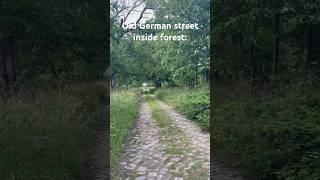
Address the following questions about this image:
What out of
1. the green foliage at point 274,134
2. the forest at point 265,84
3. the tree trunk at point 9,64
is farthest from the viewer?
the tree trunk at point 9,64

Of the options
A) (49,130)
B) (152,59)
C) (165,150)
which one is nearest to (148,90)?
(152,59)

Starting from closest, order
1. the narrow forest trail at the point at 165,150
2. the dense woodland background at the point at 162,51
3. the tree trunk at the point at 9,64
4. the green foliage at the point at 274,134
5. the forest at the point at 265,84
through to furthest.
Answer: the dense woodland background at the point at 162,51 < the narrow forest trail at the point at 165,150 < the green foliage at the point at 274,134 < the forest at the point at 265,84 < the tree trunk at the point at 9,64

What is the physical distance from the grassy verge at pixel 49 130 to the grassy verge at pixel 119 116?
461 mm

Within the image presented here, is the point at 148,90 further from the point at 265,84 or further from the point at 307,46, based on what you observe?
the point at 307,46

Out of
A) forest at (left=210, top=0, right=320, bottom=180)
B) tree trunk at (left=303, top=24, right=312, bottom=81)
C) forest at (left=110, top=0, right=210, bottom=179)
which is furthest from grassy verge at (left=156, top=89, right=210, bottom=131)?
tree trunk at (left=303, top=24, right=312, bottom=81)

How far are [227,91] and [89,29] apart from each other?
1.81 meters

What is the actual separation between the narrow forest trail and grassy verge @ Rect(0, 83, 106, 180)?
638 mm

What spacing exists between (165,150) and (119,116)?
1.99ft

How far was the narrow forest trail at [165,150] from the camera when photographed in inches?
187

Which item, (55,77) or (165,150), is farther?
(55,77)

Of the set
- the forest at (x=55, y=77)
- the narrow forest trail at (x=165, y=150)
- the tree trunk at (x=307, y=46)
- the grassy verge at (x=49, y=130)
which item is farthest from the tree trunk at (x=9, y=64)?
the tree trunk at (x=307, y=46)

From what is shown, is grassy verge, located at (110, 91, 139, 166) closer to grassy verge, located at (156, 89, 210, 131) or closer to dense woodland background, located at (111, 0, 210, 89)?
dense woodland background, located at (111, 0, 210, 89)

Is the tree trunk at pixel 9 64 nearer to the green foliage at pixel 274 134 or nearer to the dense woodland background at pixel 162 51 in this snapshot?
the dense woodland background at pixel 162 51

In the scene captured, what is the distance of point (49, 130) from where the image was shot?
17.0 ft
